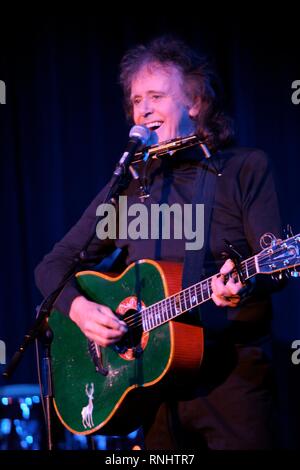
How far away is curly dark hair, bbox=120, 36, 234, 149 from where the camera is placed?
2828mm

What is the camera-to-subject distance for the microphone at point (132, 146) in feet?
7.47

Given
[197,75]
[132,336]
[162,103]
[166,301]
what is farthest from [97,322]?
[197,75]

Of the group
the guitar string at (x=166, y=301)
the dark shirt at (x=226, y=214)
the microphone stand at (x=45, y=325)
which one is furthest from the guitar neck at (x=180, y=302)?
the microphone stand at (x=45, y=325)

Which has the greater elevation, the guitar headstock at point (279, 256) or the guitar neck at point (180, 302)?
the guitar headstock at point (279, 256)

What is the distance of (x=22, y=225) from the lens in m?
4.02

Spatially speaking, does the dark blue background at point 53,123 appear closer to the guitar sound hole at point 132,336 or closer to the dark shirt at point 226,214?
the dark shirt at point 226,214

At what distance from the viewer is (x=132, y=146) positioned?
235 cm

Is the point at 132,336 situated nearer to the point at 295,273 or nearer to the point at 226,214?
the point at 226,214

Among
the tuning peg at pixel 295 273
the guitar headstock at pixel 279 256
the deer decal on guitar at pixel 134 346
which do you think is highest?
the guitar headstock at pixel 279 256

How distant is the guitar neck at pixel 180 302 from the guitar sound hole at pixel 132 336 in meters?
0.05
